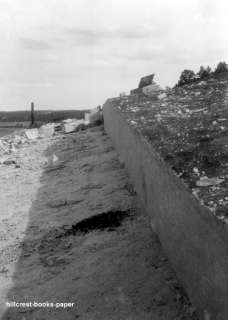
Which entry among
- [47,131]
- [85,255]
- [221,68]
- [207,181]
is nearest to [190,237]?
[207,181]

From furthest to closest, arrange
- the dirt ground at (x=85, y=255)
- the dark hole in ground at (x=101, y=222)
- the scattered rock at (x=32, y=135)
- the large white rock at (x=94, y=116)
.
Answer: the scattered rock at (x=32, y=135) → the large white rock at (x=94, y=116) → the dark hole in ground at (x=101, y=222) → the dirt ground at (x=85, y=255)

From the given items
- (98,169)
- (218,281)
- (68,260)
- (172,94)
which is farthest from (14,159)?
(218,281)

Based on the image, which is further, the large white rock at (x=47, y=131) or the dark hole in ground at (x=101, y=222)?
the large white rock at (x=47, y=131)

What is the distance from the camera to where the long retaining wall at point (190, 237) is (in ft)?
8.65

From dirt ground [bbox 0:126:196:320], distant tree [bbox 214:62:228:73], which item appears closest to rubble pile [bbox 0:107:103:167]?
distant tree [bbox 214:62:228:73]

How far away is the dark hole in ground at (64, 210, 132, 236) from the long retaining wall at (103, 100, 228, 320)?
616mm

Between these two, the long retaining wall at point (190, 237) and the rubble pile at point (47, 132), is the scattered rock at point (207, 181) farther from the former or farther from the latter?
the rubble pile at point (47, 132)

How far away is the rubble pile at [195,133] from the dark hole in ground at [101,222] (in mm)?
975

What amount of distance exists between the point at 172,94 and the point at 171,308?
3.99m

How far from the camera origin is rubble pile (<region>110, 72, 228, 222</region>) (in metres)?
2.95

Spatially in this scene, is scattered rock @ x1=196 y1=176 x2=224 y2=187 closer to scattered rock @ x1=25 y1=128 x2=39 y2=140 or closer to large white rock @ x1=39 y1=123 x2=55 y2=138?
large white rock @ x1=39 y1=123 x2=55 y2=138

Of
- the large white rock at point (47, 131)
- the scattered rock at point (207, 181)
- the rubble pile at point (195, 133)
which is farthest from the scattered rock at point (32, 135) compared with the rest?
the scattered rock at point (207, 181)

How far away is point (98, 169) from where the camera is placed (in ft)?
26.5

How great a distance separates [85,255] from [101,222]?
79cm
